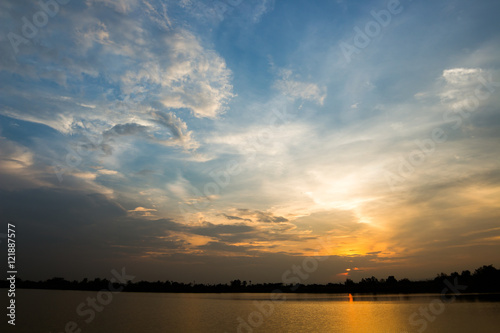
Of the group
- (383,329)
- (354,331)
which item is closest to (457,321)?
(383,329)

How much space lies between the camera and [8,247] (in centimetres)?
2706

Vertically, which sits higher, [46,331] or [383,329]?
[46,331]

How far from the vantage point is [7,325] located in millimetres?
40625

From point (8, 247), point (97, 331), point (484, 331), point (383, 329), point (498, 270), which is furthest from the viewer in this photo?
point (498, 270)

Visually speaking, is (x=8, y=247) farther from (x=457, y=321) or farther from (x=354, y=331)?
(x=457, y=321)

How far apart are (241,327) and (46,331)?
25.7 meters

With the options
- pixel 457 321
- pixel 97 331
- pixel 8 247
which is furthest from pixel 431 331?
pixel 8 247

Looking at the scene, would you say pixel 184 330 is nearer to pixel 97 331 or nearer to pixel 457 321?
pixel 97 331

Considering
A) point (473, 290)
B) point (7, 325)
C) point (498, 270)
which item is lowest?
point (473, 290)

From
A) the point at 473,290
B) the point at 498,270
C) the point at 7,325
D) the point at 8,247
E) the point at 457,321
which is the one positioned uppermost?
the point at 8,247

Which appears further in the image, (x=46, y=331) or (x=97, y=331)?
(x=97, y=331)

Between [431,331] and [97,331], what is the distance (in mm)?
44329

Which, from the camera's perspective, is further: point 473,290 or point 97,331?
point 473,290

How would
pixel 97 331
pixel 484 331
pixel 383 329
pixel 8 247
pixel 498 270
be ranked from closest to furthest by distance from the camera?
pixel 8 247, pixel 484 331, pixel 97 331, pixel 383 329, pixel 498 270
